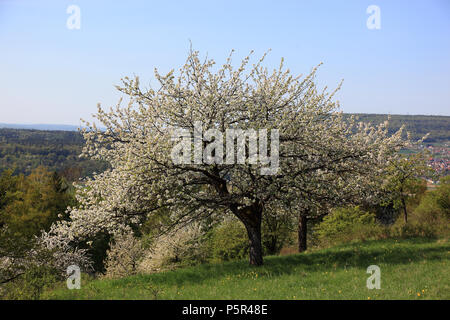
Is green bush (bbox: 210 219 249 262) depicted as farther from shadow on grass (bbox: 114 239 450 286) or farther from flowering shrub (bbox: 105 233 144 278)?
shadow on grass (bbox: 114 239 450 286)

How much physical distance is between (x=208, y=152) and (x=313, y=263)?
24.8 feet

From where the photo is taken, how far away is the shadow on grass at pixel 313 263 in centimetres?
1551

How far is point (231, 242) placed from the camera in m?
39.6

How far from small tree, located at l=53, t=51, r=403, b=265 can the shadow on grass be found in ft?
5.06

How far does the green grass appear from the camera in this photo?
38.6 ft

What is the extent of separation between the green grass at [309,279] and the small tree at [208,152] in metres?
2.35

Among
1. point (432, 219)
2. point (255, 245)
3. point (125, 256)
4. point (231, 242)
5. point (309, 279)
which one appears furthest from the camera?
point (125, 256)

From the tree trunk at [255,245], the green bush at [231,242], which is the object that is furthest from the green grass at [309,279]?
the green bush at [231,242]

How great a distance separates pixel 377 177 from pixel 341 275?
6.66 m

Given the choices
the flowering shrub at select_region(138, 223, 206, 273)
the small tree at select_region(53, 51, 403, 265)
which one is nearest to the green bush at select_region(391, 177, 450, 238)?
the small tree at select_region(53, 51, 403, 265)

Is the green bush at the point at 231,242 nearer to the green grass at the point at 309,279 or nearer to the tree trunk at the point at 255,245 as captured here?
the green grass at the point at 309,279

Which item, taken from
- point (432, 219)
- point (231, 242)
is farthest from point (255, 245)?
point (231, 242)

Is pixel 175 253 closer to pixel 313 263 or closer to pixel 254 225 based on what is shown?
pixel 254 225
